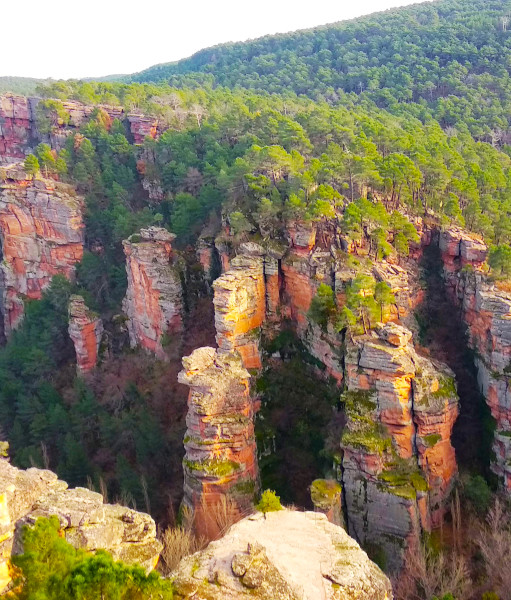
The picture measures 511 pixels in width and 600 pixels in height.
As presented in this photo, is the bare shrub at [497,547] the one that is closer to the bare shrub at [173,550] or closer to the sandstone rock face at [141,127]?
the bare shrub at [173,550]

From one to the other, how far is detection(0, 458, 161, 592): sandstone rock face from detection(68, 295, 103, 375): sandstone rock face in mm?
27765

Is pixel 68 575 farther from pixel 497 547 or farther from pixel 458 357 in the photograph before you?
pixel 458 357

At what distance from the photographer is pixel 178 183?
166ft

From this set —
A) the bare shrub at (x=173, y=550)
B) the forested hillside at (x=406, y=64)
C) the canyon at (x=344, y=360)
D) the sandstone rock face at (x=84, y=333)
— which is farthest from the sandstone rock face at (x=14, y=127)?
the bare shrub at (x=173, y=550)

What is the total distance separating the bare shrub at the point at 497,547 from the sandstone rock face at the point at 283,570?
896 cm

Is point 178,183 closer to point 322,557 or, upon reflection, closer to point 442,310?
point 442,310

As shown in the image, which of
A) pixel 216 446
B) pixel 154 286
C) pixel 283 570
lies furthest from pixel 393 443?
pixel 154 286

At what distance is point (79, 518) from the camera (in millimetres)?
16922

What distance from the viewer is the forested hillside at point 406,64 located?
6806cm

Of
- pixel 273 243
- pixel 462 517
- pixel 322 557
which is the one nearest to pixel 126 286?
pixel 273 243

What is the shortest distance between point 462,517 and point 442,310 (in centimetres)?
1179

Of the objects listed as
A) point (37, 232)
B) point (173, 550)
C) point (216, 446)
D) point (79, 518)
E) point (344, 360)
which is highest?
point (37, 232)

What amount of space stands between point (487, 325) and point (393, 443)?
7852mm

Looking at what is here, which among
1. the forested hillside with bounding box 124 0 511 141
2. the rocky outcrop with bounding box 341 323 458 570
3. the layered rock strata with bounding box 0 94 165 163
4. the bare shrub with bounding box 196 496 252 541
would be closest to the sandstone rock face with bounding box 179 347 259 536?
the bare shrub with bounding box 196 496 252 541
